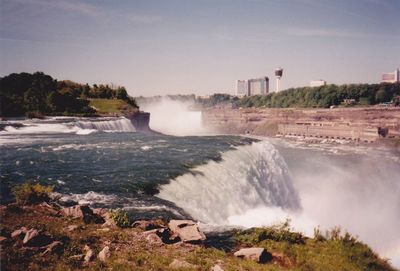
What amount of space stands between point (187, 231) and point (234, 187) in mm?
8957

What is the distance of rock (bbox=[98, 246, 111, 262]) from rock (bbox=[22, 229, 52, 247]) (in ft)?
5.35

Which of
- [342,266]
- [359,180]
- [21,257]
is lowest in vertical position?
[359,180]

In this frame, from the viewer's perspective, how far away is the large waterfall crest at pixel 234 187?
1673 centimetres

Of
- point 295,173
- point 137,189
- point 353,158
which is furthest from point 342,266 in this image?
point 353,158

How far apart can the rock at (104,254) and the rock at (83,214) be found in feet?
8.63

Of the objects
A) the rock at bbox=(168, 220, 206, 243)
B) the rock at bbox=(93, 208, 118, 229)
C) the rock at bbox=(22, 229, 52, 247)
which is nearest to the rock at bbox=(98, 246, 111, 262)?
the rock at bbox=(22, 229, 52, 247)

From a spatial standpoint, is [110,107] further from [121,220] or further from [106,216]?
[121,220]

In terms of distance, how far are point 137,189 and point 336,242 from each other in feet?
32.2

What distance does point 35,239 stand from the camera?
9.43m

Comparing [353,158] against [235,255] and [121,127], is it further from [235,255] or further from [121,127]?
[235,255]

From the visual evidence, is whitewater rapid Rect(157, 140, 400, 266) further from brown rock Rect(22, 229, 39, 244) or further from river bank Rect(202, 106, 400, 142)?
river bank Rect(202, 106, 400, 142)

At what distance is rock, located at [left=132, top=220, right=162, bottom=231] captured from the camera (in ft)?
38.0

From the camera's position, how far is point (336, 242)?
12133mm

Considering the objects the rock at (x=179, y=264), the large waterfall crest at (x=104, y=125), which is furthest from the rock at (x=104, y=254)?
the large waterfall crest at (x=104, y=125)
